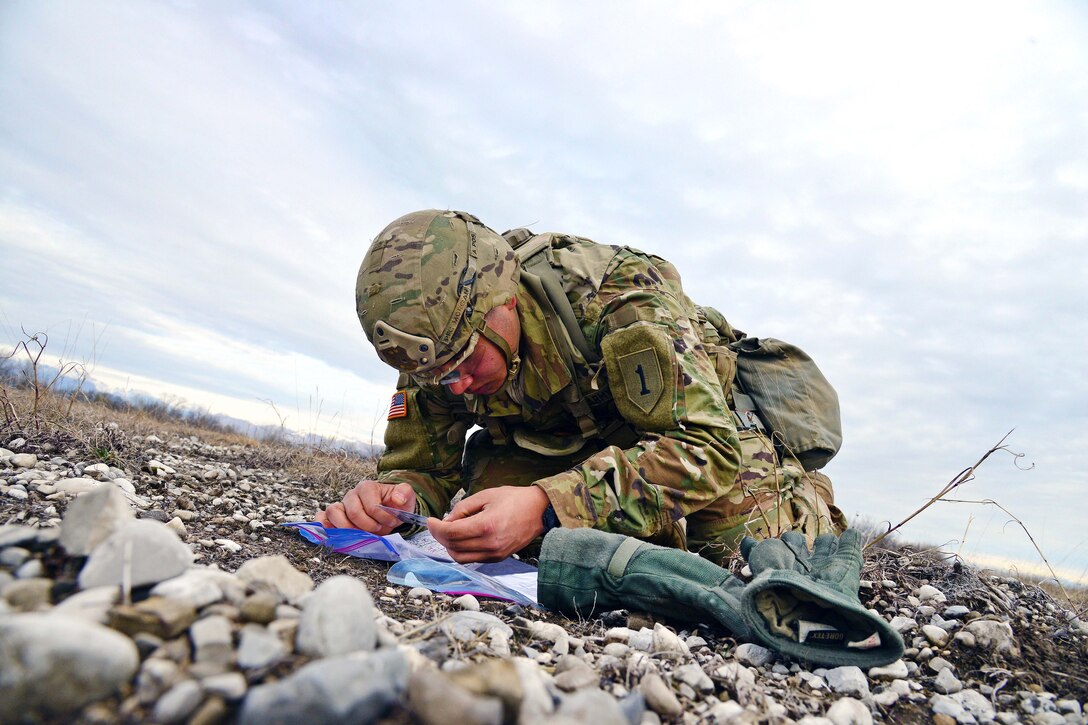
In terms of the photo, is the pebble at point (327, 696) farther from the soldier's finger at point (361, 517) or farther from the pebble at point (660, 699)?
the soldier's finger at point (361, 517)

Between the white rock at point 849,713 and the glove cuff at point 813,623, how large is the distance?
7.8 inches

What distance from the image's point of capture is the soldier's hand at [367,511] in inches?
120

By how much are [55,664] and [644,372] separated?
2193 millimetres

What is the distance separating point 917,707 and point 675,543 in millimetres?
1299

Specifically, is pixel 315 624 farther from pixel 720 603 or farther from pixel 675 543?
pixel 675 543

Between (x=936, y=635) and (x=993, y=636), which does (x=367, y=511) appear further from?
(x=993, y=636)

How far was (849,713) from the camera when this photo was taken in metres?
1.53

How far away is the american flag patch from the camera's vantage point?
380 centimetres

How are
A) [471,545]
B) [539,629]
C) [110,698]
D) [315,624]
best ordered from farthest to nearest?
[471,545] → [539,629] → [315,624] → [110,698]

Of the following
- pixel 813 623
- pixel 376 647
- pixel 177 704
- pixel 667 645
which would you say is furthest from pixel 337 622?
pixel 813 623

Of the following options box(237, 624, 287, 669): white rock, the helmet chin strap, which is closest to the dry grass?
the helmet chin strap

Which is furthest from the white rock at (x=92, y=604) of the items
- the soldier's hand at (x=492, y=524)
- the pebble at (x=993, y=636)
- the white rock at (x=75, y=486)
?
the pebble at (x=993, y=636)

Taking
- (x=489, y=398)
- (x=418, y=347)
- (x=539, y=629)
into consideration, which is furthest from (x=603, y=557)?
(x=489, y=398)

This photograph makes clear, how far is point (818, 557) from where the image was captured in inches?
89.4
